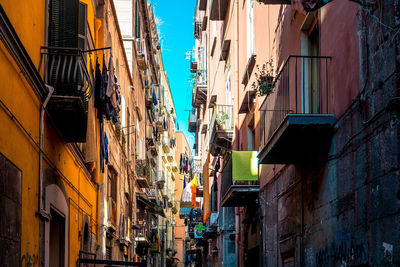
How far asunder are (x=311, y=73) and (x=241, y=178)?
5.75 meters

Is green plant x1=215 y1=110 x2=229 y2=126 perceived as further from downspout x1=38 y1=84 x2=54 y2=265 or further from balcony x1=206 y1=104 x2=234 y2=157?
downspout x1=38 y1=84 x2=54 y2=265

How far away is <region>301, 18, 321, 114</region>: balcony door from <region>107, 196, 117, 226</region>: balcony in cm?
875

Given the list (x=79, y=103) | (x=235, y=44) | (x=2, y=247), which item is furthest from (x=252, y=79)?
(x=2, y=247)

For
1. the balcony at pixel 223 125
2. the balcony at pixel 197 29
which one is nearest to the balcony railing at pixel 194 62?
the balcony at pixel 197 29

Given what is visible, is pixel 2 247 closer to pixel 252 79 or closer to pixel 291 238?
pixel 291 238

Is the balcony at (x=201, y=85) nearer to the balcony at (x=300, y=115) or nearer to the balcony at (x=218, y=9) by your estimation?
the balcony at (x=218, y=9)

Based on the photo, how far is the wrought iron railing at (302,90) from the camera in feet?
32.6

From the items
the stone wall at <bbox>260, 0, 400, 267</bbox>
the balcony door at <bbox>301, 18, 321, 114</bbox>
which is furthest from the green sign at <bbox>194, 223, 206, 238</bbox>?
the stone wall at <bbox>260, 0, 400, 267</bbox>

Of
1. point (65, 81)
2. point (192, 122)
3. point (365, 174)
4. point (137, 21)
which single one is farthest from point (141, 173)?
point (192, 122)

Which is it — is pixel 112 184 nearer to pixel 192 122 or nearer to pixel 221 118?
pixel 221 118

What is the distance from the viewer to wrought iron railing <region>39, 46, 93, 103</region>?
963cm

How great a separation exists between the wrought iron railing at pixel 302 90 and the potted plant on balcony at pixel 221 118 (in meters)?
8.97

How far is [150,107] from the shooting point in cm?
3600

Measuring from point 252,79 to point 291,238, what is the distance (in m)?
5.82
